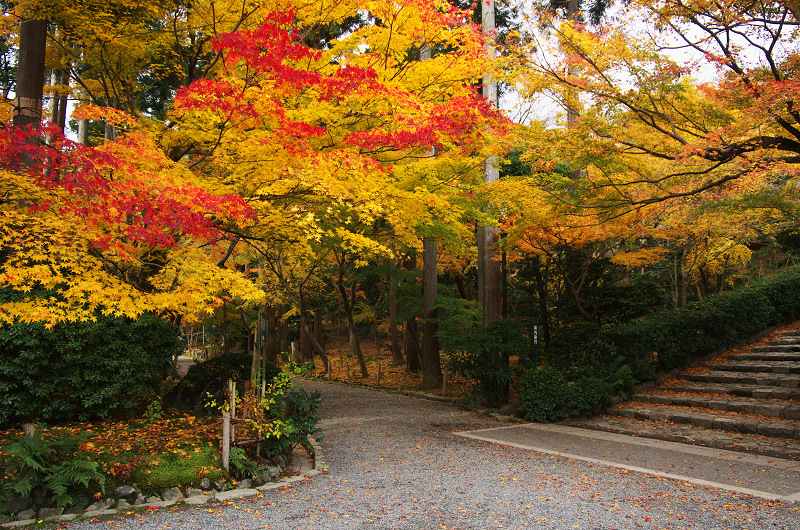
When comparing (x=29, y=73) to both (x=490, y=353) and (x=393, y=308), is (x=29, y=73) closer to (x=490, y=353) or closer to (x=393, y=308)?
(x=490, y=353)

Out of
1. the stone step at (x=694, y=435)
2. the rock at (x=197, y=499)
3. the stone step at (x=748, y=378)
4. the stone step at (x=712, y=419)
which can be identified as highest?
the stone step at (x=748, y=378)

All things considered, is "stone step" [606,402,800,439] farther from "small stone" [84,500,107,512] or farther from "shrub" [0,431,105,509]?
"shrub" [0,431,105,509]

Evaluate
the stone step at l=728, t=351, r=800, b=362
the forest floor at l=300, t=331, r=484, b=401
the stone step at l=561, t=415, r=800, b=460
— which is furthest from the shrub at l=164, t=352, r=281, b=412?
the stone step at l=728, t=351, r=800, b=362

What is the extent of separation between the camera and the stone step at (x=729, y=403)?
9.01 metres

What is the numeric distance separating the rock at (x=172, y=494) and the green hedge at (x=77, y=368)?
3740 millimetres

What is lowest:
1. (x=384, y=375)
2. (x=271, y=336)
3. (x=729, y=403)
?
(x=384, y=375)

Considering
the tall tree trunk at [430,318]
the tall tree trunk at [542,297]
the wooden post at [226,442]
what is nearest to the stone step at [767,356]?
the tall tree trunk at [542,297]

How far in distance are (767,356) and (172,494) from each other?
13874 mm

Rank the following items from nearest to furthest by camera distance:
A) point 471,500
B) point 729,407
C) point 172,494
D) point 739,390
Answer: point 172,494 < point 471,500 < point 729,407 < point 739,390

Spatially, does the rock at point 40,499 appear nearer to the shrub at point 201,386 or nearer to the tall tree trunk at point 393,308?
the shrub at point 201,386

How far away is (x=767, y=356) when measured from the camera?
1244 centimetres

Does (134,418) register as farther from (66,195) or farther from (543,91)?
(543,91)

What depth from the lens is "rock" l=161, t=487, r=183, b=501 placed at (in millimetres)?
5074

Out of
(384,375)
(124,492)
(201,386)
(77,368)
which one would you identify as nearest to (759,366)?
(384,375)
